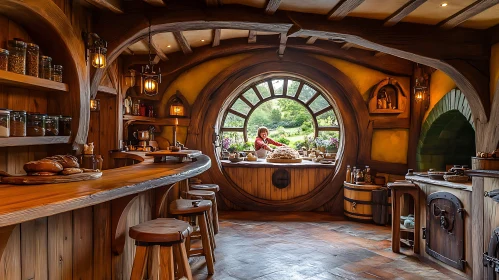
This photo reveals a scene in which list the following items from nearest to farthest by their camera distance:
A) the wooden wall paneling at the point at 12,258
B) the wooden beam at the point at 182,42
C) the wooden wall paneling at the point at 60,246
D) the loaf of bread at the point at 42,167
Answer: the wooden wall paneling at the point at 12,258, the wooden wall paneling at the point at 60,246, the loaf of bread at the point at 42,167, the wooden beam at the point at 182,42

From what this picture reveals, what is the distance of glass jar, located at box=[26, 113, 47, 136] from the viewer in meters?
3.08

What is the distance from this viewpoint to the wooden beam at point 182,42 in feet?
17.1

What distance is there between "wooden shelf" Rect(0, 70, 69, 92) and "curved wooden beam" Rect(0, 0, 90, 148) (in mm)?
154

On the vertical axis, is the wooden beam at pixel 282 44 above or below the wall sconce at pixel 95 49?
above

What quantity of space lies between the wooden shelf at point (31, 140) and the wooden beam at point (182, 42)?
2306 mm

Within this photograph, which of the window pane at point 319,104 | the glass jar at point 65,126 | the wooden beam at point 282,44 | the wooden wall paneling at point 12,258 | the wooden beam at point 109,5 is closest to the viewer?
the wooden wall paneling at point 12,258

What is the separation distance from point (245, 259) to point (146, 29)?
284 centimetres

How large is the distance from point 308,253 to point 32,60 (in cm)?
349

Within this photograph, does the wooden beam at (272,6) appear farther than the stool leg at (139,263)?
Yes

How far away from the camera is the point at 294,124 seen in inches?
307

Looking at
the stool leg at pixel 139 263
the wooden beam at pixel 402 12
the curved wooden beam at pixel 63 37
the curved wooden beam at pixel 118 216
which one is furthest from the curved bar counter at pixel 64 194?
the wooden beam at pixel 402 12

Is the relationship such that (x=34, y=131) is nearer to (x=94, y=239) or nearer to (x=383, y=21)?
(x=94, y=239)

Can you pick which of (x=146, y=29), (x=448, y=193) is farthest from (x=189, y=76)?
(x=448, y=193)

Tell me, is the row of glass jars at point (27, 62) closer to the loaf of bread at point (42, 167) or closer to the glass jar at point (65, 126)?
the glass jar at point (65, 126)
